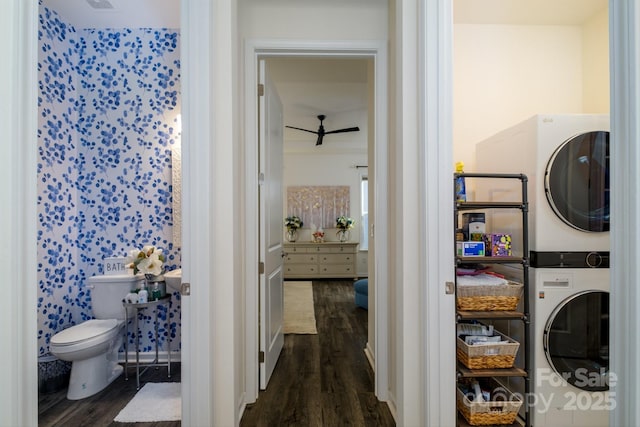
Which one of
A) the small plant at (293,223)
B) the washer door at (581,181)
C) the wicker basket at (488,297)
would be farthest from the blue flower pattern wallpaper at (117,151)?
the small plant at (293,223)

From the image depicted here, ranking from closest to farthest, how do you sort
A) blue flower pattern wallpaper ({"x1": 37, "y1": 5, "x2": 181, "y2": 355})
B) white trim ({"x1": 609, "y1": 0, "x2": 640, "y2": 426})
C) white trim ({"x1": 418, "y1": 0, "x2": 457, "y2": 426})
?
white trim ({"x1": 609, "y1": 0, "x2": 640, "y2": 426}) < white trim ({"x1": 418, "y1": 0, "x2": 457, "y2": 426}) < blue flower pattern wallpaper ({"x1": 37, "y1": 5, "x2": 181, "y2": 355})

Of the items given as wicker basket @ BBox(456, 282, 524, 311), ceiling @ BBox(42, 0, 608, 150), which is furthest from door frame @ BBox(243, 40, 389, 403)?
wicker basket @ BBox(456, 282, 524, 311)

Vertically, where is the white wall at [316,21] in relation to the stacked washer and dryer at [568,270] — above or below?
above

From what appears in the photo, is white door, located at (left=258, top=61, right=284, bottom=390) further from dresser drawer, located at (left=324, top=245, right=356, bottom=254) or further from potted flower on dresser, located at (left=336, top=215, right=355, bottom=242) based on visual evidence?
potted flower on dresser, located at (left=336, top=215, right=355, bottom=242)

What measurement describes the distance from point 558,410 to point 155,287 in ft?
9.02

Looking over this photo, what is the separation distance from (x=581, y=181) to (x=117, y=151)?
331 centimetres

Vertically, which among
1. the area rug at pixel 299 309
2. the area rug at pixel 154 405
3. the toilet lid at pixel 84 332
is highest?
the toilet lid at pixel 84 332

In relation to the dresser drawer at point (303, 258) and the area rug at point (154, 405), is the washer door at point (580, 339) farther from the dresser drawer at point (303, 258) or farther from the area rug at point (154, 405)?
the dresser drawer at point (303, 258)

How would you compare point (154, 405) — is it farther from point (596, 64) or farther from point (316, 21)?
point (596, 64)

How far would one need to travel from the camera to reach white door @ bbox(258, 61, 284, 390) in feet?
7.56

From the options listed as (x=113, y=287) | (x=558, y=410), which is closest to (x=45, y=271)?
(x=113, y=287)

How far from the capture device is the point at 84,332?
229cm

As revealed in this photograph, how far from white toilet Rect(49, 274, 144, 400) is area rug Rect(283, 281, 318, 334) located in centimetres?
165

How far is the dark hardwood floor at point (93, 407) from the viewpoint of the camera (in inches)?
78.9
